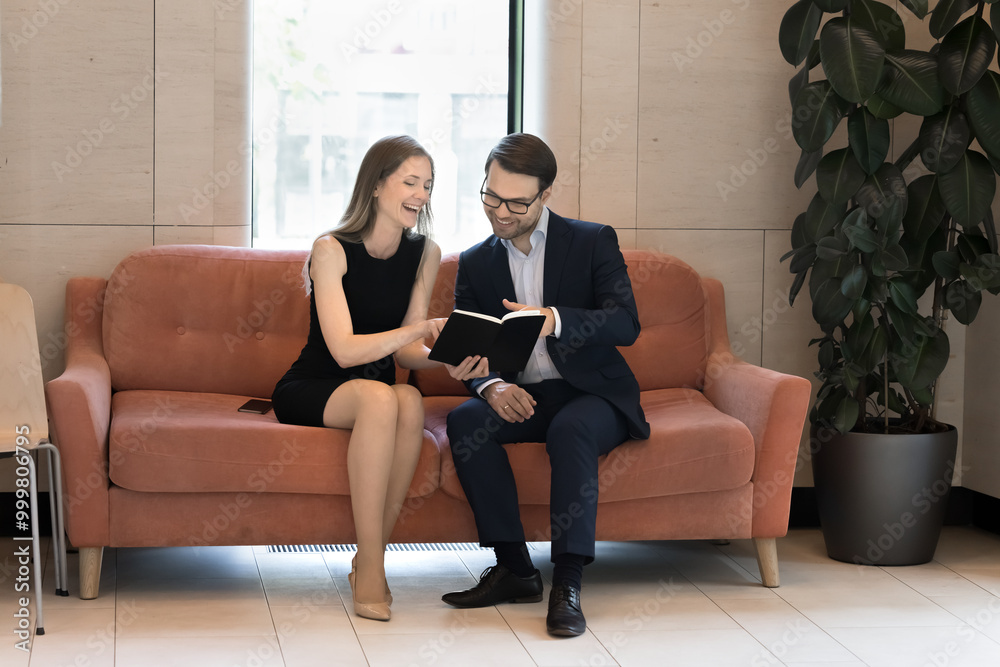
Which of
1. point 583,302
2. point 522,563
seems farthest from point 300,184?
point 522,563

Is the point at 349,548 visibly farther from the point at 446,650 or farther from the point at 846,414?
the point at 846,414

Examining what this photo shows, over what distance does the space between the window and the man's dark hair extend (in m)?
1.13

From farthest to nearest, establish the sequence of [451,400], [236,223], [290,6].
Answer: [290,6] → [236,223] → [451,400]

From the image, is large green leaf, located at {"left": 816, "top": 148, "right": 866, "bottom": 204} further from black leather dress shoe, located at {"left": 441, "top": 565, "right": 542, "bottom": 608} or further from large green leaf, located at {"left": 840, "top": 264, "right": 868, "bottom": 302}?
black leather dress shoe, located at {"left": 441, "top": 565, "right": 542, "bottom": 608}

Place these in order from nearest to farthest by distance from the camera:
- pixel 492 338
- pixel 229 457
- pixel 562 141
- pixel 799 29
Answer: pixel 492 338, pixel 229 457, pixel 799 29, pixel 562 141

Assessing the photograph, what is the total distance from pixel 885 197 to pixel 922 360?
0.57 metres

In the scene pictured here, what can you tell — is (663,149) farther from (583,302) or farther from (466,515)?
(466,515)

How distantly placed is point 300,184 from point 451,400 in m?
1.22

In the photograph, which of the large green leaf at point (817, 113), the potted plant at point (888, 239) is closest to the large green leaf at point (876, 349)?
A: the potted plant at point (888, 239)

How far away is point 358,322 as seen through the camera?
123 inches

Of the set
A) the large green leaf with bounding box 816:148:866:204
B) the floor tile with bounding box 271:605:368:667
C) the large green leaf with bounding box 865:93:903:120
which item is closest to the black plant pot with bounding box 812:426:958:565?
the large green leaf with bounding box 816:148:866:204

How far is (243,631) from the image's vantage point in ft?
9.04

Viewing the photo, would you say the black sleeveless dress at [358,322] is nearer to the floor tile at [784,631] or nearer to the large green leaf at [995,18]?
the floor tile at [784,631]

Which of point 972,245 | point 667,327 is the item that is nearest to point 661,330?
point 667,327
